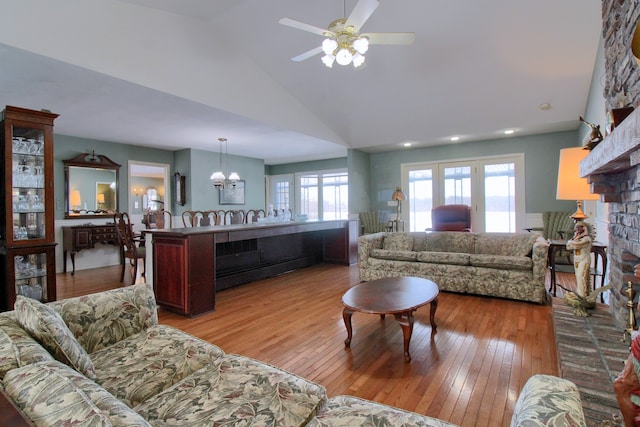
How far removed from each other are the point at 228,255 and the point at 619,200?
13.7ft

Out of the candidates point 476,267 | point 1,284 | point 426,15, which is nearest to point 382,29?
point 426,15

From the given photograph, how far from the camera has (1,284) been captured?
3027mm

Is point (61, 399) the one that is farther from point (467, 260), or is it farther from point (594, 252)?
point (594, 252)

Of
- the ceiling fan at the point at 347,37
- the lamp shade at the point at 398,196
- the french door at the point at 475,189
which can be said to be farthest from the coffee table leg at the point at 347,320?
the french door at the point at 475,189

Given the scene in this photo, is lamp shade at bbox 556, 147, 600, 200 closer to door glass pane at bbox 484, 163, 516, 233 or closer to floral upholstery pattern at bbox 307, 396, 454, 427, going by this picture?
floral upholstery pattern at bbox 307, 396, 454, 427

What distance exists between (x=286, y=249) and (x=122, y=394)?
4.21 metres

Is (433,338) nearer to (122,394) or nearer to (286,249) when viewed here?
(122,394)

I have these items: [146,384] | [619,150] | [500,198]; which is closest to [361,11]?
[619,150]

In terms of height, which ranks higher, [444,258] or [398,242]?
[398,242]

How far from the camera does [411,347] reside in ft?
8.42

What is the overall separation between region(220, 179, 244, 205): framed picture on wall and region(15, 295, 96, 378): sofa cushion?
6.09 metres

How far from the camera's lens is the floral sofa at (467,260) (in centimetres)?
361

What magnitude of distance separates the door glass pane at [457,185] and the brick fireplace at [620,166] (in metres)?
4.21

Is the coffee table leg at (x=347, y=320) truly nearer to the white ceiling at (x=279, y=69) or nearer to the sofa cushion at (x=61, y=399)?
the sofa cushion at (x=61, y=399)
